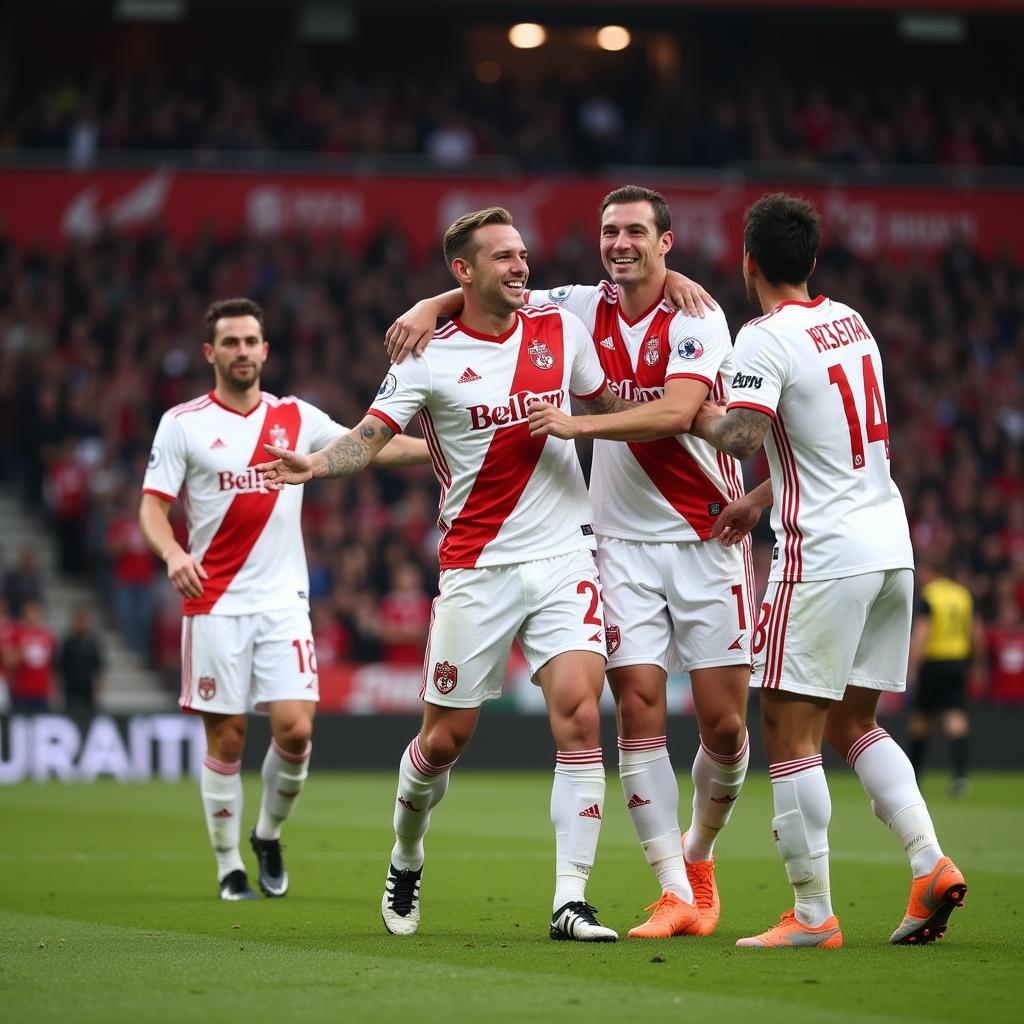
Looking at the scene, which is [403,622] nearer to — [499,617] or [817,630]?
[499,617]

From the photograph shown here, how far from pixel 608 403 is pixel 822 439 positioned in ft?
3.56

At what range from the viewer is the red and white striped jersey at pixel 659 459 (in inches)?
289

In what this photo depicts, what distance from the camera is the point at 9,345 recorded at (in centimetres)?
2442

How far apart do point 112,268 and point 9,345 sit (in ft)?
7.06

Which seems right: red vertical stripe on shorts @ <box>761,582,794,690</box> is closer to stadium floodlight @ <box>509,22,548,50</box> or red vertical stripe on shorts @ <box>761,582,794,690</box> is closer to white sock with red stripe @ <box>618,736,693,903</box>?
white sock with red stripe @ <box>618,736,693,903</box>

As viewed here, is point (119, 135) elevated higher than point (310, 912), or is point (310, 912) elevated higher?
point (119, 135)

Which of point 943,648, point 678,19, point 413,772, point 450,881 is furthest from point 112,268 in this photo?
point 413,772

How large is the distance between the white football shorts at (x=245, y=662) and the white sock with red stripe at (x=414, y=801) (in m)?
1.78

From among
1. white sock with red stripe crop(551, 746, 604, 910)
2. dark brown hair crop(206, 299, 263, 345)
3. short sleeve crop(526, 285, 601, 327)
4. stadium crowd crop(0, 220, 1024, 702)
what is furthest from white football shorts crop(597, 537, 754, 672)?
stadium crowd crop(0, 220, 1024, 702)

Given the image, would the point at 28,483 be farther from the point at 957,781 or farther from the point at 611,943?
the point at 611,943

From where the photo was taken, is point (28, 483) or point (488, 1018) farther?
point (28, 483)

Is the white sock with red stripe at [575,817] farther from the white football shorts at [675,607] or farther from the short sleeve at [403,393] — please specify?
the short sleeve at [403,393]

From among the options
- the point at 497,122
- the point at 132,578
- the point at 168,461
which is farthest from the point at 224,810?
the point at 497,122

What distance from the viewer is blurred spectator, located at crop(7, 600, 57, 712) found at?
19938mm
